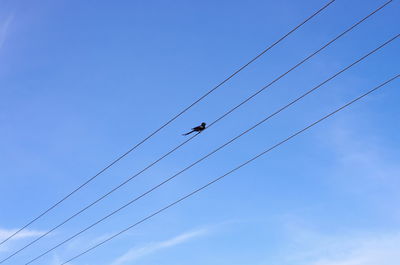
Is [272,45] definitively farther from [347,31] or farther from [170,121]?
[170,121]

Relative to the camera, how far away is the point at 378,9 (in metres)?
13.9

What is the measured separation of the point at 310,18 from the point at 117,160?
31.0 feet

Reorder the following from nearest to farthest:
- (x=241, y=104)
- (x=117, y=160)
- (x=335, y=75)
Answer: (x=335, y=75) < (x=241, y=104) < (x=117, y=160)

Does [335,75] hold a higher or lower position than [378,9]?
lower

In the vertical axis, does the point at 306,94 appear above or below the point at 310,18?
below

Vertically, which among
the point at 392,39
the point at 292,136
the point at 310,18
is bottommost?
the point at 292,136

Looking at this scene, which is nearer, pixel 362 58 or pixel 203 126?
pixel 362 58

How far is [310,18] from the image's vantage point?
14648 mm

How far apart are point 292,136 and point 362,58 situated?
3836 millimetres

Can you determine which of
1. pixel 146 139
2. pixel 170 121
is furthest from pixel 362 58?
pixel 146 139

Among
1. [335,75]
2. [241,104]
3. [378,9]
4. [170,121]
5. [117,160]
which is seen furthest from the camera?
[117,160]

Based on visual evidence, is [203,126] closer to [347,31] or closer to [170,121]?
[170,121]

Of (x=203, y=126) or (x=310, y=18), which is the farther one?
(x=203, y=126)

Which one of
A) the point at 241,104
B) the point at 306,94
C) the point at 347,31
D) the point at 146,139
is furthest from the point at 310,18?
the point at 146,139
